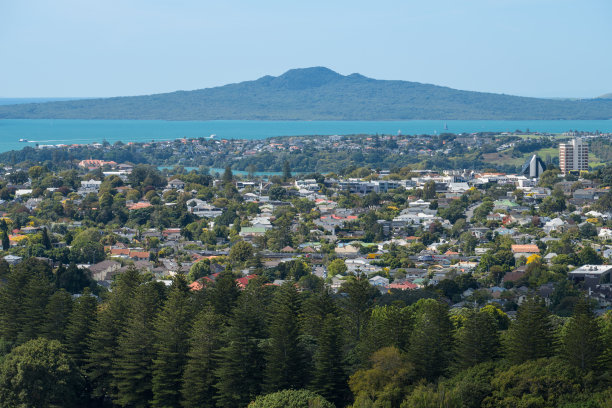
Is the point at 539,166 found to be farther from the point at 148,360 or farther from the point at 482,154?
the point at 148,360

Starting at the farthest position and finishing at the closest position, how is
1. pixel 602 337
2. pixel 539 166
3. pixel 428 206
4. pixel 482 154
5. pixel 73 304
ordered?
pixel 482 154, pixel 539 166, pixel 428 206, pixel 73 304, pixel 602 337

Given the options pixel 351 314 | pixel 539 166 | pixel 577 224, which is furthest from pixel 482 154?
pixel 351 314

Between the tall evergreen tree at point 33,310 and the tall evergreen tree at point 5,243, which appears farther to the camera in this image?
the tall evergreen tree at point 5,243

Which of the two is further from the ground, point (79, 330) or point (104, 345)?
point (79, 330)

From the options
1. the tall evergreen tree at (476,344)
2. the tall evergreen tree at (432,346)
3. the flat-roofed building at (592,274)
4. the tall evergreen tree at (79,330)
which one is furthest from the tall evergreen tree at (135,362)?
the flat-roofed building at (592,274)

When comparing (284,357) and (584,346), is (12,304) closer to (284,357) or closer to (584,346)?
(284,357)

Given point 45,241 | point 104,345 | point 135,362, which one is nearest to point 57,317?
point 104,345

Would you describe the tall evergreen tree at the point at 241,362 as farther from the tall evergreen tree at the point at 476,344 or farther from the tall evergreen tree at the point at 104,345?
the tall evergreen tree at the point at 476,344
